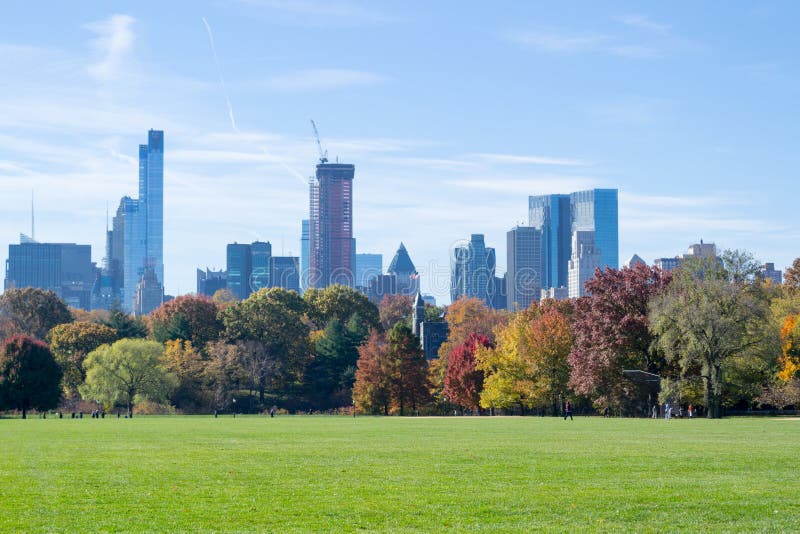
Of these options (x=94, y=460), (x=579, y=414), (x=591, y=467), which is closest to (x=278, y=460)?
(x=94, y=460)

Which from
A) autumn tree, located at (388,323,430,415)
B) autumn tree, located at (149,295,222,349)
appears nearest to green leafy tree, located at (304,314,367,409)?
autumn tree, located at (149,295,222,349)

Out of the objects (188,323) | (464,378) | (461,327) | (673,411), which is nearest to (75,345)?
(188,323)

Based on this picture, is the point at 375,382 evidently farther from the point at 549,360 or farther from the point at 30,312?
the point at 30,312

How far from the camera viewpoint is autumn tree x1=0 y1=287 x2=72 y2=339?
151500mm

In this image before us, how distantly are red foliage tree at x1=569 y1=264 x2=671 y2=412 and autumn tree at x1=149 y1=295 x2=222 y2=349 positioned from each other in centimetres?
6526

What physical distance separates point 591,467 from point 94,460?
14.9 meters

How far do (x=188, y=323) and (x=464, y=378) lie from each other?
45.9m

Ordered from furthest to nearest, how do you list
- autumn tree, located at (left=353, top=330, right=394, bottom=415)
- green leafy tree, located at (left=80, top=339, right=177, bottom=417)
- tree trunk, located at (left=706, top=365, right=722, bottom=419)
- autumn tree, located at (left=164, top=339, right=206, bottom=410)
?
autumn tree, located at (left=164, top=339, right=206, bottom=410) → autumn tree, located at (left=353, top=330, right=394, bottom=415) → green leafy tree, located at (left=80, top=339, right=177, bottom=417) → tree trunk, located at (left=706, top=365, right=722, bottom=419)

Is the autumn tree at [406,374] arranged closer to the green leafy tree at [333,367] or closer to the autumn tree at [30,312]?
the green leafy tree at [333,367]

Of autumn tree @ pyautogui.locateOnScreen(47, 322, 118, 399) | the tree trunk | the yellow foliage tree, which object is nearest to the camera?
the tree trunk

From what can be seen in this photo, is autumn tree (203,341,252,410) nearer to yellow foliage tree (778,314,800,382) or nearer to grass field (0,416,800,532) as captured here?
yellow foliage tree (778,314,800,382)

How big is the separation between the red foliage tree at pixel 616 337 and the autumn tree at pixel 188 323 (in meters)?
65.3

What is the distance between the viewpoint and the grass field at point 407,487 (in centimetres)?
2059

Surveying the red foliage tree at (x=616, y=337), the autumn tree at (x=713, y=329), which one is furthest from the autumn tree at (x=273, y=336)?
the autumn tree at (x=713, y=329)
